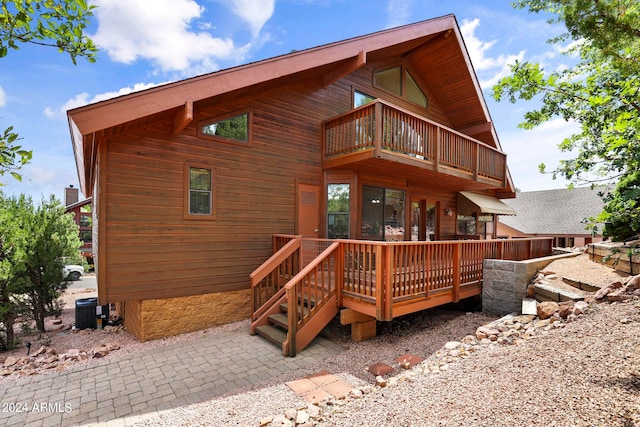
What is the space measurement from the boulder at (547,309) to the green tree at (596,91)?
157 cm

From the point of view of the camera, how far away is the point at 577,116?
5.46 m

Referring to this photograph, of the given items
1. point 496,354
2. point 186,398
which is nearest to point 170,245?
A: point 186,398

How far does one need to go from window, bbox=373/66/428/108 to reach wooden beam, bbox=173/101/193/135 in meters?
6.12

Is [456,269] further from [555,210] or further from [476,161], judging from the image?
[555,210]

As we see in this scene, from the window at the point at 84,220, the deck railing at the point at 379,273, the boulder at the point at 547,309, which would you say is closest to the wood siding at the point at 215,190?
the deck railing at the point at 379,273

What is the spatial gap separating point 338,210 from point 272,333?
371 centimetres

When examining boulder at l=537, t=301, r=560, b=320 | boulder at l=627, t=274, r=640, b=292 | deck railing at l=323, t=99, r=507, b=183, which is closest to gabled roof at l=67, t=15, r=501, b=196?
deck railing at l=323, t=99, r=507, b=183

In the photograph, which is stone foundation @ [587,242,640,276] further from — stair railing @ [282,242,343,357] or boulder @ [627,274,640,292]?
stair railing @ [282,242,343,357]

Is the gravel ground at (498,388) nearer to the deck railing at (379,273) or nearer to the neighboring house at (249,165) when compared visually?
the deck railing at (379,273)

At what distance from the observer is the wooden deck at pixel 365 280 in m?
4.75

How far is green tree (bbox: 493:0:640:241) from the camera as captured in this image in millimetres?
3586

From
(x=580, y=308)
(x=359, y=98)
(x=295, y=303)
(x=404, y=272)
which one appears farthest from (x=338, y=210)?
(x=580, y=308)

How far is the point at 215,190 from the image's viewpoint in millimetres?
6254

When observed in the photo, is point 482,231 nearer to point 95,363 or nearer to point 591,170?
point 591,170
